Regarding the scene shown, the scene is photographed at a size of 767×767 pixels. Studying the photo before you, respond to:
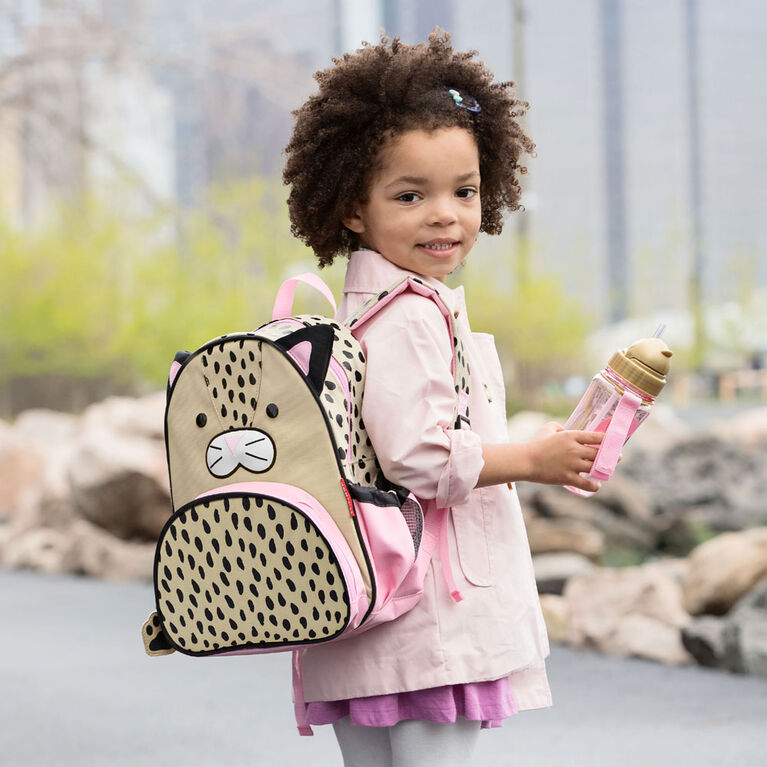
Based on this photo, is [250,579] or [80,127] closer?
[250,579]

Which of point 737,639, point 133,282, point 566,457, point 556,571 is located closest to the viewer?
point 566,457

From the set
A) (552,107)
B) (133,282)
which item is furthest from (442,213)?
(133,282)

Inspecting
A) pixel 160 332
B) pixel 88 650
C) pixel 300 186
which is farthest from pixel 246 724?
pixel 160 332

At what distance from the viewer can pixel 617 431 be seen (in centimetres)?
145

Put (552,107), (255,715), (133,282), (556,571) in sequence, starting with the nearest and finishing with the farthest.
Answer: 1. (255,715)
2. (556,571)
3. (552,107)
4. (133,282)

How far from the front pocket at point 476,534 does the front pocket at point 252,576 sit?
20cm

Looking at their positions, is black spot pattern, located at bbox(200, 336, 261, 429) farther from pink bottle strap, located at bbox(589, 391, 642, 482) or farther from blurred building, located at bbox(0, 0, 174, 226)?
blurred building, located at bbox(0, 0, 174, 226)

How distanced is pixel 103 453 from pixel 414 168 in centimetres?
539

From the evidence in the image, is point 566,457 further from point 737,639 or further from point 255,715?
point 737,639

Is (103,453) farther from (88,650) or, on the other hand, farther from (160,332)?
(160,332)

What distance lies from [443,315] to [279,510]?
335 mm

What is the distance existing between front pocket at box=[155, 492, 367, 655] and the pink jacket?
14cm

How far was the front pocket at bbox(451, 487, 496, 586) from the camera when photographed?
1.53 m

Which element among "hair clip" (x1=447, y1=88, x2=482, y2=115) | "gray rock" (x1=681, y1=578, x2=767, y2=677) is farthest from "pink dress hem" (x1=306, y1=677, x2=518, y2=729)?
"gray rock" (x1=681, y1=578, x2=767, y2=677)
